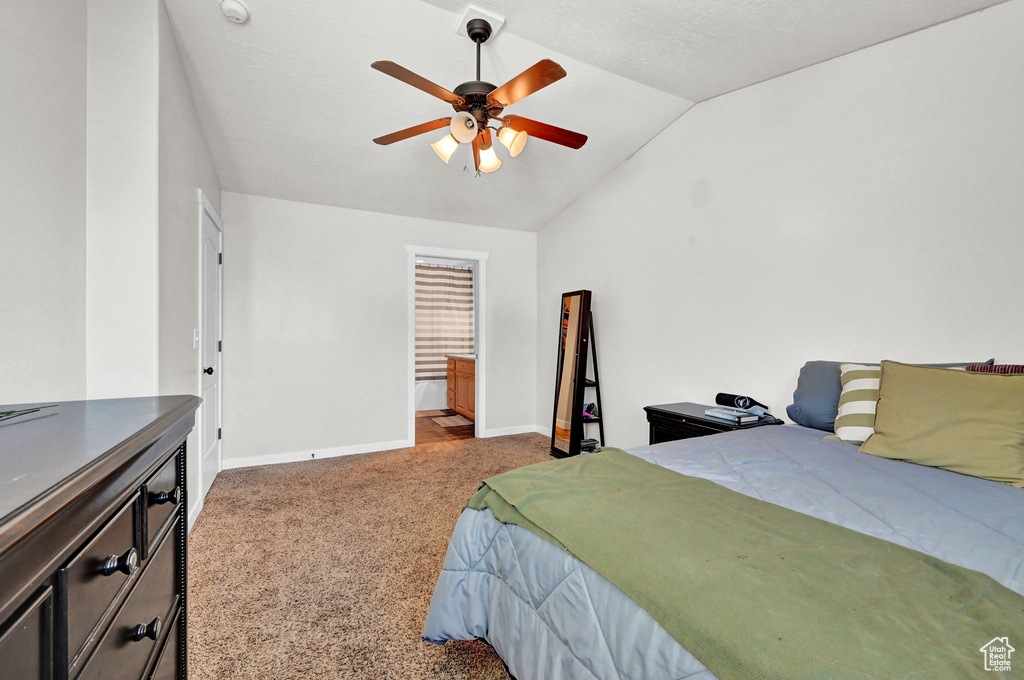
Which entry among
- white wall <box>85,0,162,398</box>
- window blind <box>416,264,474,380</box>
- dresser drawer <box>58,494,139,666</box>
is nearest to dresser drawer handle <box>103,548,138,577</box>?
dresser drawer <box>58,494,139,666</box>

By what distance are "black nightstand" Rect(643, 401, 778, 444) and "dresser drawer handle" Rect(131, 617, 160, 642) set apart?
2.49 m

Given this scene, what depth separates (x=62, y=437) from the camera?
2.25ft

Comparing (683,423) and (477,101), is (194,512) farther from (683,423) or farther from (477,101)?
(683,423)

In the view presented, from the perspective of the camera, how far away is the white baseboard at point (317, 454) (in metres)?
3.78

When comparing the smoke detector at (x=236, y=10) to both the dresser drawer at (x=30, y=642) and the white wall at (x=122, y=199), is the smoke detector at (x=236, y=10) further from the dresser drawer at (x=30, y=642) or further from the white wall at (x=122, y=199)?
the dresser drawer at (x=30, y=642)

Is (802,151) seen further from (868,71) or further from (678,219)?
(678,219)

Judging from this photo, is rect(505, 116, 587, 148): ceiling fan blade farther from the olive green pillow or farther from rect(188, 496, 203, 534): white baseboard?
rect(188, 496, 203, 534): white baseboard

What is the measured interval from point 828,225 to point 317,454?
4166mm

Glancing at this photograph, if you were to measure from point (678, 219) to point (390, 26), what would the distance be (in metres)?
2.25

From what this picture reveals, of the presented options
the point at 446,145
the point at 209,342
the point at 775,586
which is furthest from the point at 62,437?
the point at 209,342

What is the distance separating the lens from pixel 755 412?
8.64 feet

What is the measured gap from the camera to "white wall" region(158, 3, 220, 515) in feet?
6.91

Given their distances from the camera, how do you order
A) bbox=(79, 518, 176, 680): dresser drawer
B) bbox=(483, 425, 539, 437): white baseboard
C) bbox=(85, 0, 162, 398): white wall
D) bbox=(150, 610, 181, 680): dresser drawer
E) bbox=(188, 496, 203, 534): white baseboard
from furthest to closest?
bbox=(483, 425, 539, 437): white baseboard
bbox=(188, 496, 203, 534): white baseboard
bbox=(85, 0, 162, 398): white wall
bbox=(150, 610, 181, 680): dresser drawer
bbox=(79, 518, 176, 680): dresser drawer

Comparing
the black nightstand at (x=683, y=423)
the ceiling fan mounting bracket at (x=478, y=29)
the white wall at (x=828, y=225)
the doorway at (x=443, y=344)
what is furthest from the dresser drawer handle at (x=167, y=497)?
the doorway at (x=443, y=344)
